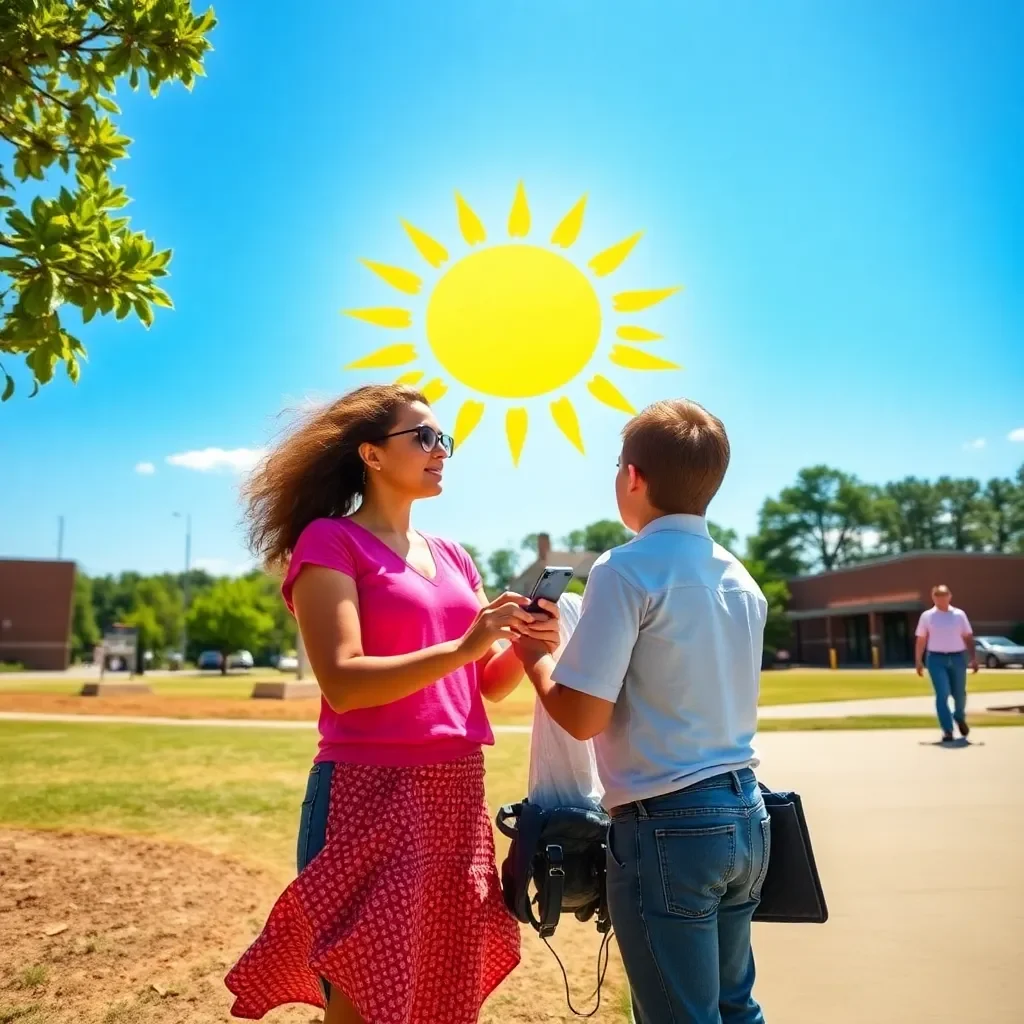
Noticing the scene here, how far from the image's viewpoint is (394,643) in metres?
2.12

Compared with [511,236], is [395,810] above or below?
below

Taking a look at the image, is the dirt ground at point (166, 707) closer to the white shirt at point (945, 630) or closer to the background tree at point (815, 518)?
the white shirt at point (945, 630)

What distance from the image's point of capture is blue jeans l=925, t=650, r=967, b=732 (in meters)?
9.55

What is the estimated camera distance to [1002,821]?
223 inches

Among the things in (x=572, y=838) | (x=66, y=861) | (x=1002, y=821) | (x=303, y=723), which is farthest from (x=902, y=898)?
(x=303, y=723)

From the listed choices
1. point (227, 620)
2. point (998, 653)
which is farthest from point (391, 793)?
point (227, 620)

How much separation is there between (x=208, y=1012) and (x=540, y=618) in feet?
7.68

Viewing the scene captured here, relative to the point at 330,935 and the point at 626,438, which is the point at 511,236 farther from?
the point at 330,935

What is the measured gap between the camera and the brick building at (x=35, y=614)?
61.4 meters

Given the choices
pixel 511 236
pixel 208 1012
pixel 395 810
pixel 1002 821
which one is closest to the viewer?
pixel 395 810

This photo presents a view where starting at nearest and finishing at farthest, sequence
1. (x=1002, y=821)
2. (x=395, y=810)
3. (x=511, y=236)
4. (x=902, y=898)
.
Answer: (x=395, y=810)
(x=902, y=898)
(x=511, y=236)
(x=1002, y=821)

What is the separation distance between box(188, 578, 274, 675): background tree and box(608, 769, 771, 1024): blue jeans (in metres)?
60.5

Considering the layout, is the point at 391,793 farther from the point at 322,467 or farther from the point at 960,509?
the point at 960,509

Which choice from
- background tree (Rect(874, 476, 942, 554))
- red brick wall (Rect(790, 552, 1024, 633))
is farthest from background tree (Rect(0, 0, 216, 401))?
background tree (Rect(874, 476, 942, 554))
